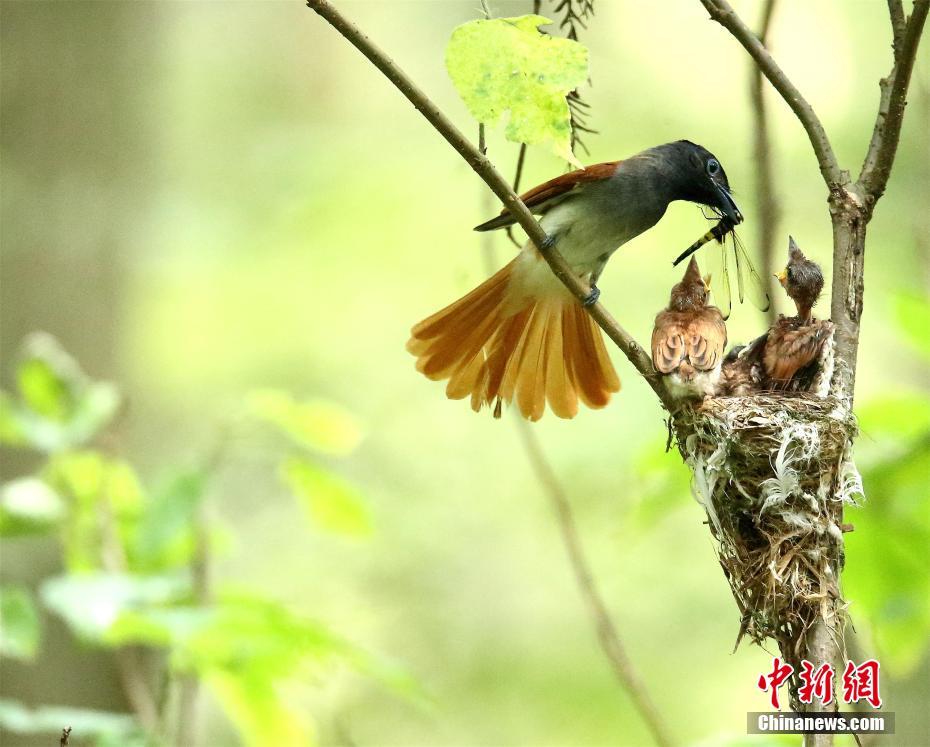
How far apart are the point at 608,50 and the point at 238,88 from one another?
356cm

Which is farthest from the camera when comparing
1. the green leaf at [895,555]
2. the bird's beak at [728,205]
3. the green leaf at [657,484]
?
the bird's beak at [728,205]

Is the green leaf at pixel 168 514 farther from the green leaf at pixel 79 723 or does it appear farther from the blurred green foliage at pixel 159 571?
the green leaf at pixel 79 723

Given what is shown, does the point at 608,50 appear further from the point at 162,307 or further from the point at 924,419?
the point at 924,419

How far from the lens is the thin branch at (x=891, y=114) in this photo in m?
2.19

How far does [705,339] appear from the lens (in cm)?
291

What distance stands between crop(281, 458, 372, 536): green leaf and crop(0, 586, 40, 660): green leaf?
0.75 metres

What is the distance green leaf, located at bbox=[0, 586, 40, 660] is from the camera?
8.57ft

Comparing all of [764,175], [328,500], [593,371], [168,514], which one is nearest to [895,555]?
[764,175]

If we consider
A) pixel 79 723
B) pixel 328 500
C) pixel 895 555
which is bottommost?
pixel 79 723

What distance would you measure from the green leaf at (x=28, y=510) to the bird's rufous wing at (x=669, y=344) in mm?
1648

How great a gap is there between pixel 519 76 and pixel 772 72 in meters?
0.75

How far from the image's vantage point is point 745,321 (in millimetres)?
6570

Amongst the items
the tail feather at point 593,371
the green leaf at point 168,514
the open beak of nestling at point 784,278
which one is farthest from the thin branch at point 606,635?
the green leaf at point 168,514

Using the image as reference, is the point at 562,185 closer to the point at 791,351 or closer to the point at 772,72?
the point at 791,351
